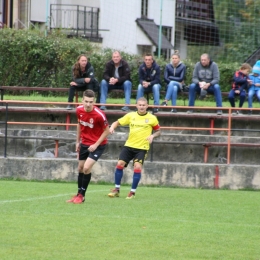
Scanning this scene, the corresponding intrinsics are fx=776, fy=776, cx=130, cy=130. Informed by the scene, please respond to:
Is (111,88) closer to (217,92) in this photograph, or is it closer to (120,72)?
(120,72)

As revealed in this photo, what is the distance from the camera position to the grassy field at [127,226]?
8.34 m

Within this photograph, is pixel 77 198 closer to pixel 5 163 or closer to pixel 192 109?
pixel 5 163

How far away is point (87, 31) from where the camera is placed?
3284cm

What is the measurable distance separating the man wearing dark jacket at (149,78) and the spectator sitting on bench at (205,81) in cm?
86

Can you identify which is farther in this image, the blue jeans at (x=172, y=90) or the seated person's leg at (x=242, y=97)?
the seated person's leg at (x=242, y=97)

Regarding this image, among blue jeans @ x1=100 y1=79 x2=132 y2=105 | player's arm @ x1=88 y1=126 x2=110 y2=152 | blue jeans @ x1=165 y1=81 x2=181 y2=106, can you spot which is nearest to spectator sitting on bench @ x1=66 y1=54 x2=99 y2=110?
blue jeans @ x1=100 y1=79 x2=132 y2=105

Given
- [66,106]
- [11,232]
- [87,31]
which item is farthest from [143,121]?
[87,31]

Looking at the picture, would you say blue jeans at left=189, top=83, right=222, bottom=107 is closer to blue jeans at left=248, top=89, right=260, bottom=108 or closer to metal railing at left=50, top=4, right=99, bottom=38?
blue jeans at left=248, top=89, right=260, bottom=108

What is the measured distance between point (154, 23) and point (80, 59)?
1520 centimetres

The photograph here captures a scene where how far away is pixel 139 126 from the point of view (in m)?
13.7

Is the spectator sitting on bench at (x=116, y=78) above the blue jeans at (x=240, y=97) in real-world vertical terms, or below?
above

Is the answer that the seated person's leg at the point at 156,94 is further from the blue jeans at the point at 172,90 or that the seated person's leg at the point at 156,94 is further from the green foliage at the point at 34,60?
the green foliage at the point at 34,60

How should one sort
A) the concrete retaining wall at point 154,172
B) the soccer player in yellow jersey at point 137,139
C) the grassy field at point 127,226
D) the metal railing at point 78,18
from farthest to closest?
the metal railing at point 78,18 < the concrete retaining wall at point 154,172 < the soccer player in yellow jersey at point 137,139 < the grassy field at point 127,226

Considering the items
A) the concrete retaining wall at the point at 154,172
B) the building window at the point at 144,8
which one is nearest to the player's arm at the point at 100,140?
the concrete retaining wall at the point at 154,172
